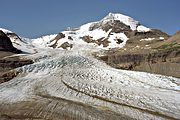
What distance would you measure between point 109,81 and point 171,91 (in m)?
6.50

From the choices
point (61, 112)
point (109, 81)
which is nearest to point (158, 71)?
point (109, 81)

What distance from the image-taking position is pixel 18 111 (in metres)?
19.3

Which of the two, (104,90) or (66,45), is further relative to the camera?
(66,45)

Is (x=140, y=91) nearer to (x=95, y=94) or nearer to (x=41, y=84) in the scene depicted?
(x=95, y=94)

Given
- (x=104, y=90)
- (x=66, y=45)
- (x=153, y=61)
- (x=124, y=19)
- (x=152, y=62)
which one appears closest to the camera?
(x=104, y=90)

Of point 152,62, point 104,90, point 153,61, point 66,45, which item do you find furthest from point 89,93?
point 66,45

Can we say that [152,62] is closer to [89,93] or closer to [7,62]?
[89,93]

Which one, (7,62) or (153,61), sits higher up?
(153,61)

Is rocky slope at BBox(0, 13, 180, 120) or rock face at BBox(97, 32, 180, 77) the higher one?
rock face at BBox(97, 32, 180, 77)

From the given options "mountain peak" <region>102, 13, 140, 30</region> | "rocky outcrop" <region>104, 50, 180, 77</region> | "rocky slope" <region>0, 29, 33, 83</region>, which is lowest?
"rocky slope" <region>0, 29, 33, 83</region>

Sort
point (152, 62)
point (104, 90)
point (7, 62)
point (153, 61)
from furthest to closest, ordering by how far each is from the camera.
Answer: point (7, 62)
point (153, 61)
point (152, 62)
point (104, 90)

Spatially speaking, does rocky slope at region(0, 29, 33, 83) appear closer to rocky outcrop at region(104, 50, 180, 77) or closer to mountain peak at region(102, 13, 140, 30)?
rocky outcrop at region(104, 50, 180, 77)

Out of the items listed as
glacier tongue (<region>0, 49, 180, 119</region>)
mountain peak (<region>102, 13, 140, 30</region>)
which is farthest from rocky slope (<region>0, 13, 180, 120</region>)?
mountain peak (<region>102, 13, 140, 30</region>)

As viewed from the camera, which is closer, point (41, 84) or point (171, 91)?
point (171, 91)
